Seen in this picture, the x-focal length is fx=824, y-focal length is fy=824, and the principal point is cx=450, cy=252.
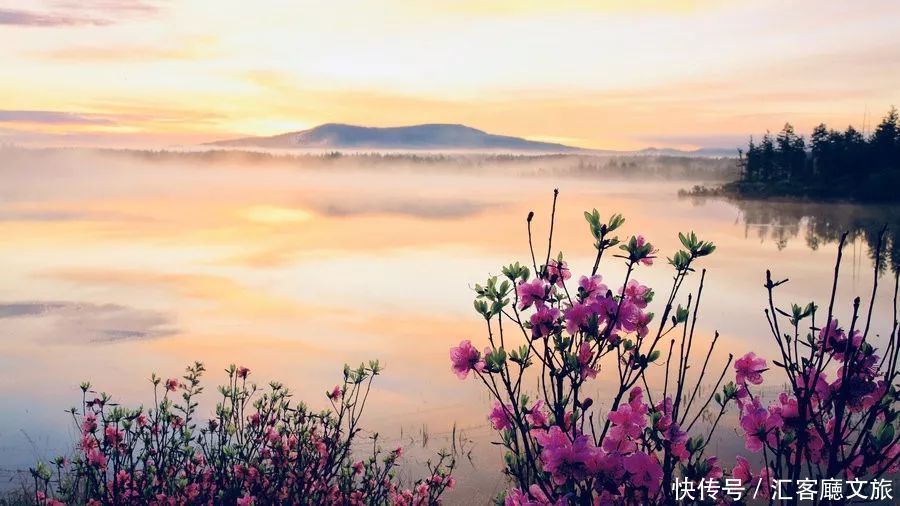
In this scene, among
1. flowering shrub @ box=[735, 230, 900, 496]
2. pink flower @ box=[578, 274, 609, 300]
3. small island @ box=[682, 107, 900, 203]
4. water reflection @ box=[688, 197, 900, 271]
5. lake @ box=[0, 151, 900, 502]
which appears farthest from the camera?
small island @ box=[682, 107, 900, 203]

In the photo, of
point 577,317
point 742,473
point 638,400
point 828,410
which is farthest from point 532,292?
point 828,410

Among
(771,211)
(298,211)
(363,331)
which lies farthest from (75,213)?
(771,211)

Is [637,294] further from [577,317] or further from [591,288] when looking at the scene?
[577,317]

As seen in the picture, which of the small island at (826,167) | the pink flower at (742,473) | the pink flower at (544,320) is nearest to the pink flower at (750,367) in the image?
the pink flower at (742,473)

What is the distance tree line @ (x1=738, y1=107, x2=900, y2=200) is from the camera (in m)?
61.3

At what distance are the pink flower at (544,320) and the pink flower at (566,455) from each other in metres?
0.59

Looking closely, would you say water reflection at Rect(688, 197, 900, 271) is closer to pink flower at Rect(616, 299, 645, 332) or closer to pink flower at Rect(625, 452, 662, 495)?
pink flower at Rect(616, 299, 645, 332)

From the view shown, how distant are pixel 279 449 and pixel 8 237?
35.6 meters

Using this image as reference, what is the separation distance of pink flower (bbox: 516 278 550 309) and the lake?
455 cm

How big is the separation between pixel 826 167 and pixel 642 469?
72355 millimetres

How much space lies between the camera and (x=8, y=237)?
1436 inches

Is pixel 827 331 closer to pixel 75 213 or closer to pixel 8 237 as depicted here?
pixel 8 237

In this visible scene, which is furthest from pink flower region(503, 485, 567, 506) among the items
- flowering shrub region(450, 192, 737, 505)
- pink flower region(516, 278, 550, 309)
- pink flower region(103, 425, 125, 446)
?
pink flower region(103, 425, 125, 446)

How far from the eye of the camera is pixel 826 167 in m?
68.3
